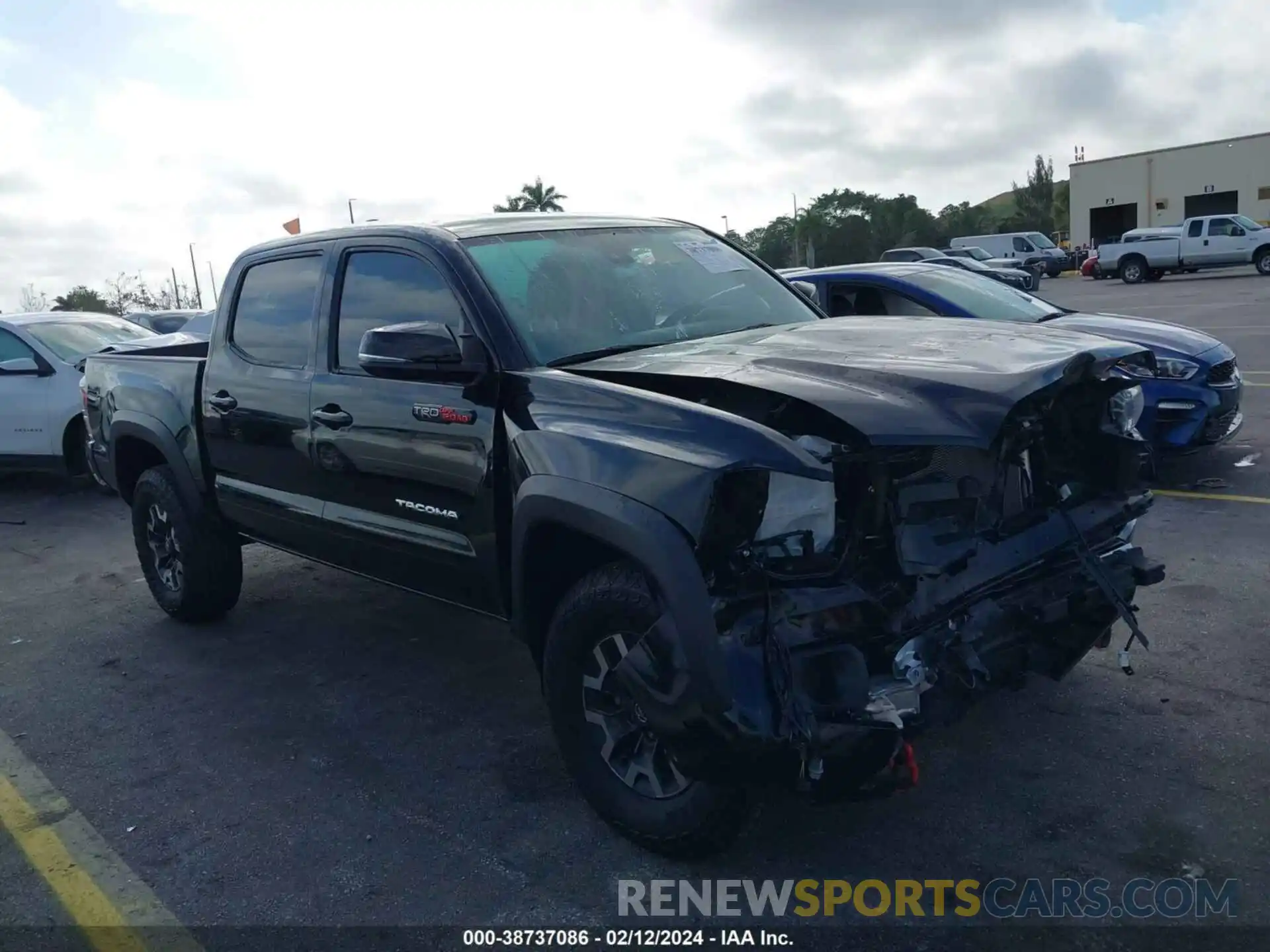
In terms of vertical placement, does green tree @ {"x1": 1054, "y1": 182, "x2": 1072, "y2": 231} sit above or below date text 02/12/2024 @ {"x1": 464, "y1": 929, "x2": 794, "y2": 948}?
above

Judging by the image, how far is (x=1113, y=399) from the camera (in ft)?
12.2

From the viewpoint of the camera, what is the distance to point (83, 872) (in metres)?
3.51

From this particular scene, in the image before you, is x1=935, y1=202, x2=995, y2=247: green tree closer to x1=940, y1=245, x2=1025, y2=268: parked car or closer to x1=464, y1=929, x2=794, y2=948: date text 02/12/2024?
x1=940, y1=245, x2=1025, y2=268: parked car

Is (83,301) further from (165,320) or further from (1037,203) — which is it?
(1037,203)

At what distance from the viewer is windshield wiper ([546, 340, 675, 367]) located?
12.5 ft

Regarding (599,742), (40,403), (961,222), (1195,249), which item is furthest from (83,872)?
(961,222)

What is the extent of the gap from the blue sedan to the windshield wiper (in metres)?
3.48

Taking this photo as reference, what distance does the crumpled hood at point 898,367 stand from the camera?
2.90m

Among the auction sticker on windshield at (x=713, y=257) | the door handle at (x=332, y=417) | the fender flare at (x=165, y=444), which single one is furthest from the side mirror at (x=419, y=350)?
the fender flare at (x=165, y=444)

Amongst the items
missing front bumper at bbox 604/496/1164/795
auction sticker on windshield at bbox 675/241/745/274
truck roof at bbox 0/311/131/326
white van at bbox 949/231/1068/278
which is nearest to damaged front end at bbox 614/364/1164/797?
missing front bumper at bbox 604/496/1164/795

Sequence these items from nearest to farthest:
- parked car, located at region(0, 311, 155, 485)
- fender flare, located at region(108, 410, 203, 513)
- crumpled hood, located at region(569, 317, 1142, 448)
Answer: crumpled hood, located at region(569, 317, 1142, 448) → fender flare, located at region(108, 410, 203, 513) → parked car, located at region(0, 311, 155, 485)

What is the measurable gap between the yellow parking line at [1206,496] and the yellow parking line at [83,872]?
21.0ft

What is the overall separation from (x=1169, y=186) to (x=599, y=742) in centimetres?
5629

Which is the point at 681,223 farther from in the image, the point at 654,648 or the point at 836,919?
the point at 836,919
